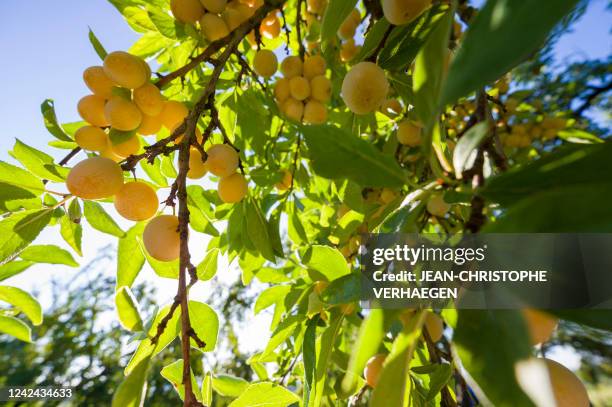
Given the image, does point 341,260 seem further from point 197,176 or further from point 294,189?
point 294,189

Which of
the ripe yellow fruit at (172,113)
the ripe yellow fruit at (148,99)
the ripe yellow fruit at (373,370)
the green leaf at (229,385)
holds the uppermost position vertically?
the ripe yellow fruit at (172,113)

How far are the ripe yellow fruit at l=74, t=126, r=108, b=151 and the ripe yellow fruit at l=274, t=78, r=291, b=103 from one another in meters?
0.48

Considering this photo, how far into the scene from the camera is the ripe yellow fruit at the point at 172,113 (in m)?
0.68

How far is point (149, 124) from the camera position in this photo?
66 cm

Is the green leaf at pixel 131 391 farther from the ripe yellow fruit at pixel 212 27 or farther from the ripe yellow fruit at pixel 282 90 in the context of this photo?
the ripe yellow fruit at pixel 282 90

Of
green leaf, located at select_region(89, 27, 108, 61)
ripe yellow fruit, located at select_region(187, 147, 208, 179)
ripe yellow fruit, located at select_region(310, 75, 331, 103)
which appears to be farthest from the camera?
ripe yellow fruit, located at select_region(310, 75, 331, 103)

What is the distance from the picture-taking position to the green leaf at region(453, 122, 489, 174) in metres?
0.31

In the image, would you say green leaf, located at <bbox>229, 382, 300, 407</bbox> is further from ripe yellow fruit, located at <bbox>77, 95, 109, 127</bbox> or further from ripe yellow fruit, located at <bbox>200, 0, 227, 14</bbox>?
ripe yellow fruit, located at <bbox>200, 0, 227, 14</bbox>

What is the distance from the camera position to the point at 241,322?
385 centimetres

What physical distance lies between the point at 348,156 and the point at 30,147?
0.62 metres

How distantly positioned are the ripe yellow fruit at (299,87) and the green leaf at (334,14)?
42 cm

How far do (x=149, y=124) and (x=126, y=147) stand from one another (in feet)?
0.17

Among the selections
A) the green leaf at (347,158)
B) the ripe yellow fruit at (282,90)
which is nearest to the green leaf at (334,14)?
the green leaf at (347,158)

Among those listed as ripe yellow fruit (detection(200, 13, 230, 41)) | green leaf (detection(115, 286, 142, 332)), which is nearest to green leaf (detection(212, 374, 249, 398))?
green leaf (detection(115, 286, 142, 332))
